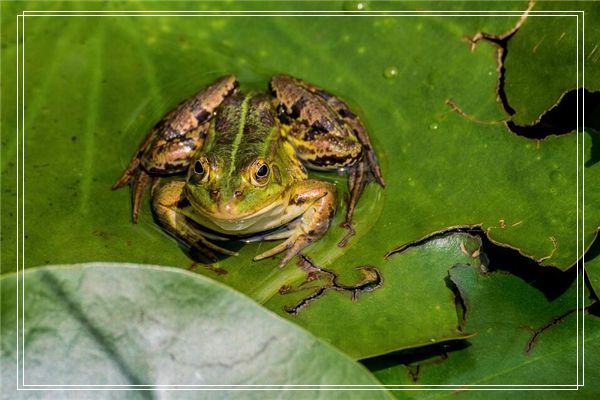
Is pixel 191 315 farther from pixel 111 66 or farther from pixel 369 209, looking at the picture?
pixel 111 66

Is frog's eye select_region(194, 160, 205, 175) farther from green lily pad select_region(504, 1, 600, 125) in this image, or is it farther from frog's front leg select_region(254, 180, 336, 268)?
green lily pad select_region(504, 1, 600, 125)

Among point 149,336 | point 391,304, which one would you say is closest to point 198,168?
point 149,336

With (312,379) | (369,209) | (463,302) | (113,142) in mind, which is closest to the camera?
(312,379)

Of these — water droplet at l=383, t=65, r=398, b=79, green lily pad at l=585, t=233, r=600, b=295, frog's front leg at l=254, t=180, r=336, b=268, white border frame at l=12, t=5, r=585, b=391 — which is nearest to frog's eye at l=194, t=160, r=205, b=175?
frog's front leg at l=254, t=180, r=336, b=268

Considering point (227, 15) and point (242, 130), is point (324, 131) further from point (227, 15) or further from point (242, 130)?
point (227, 15)

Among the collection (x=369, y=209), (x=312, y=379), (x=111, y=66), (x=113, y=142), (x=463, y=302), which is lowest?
(x=312, y=379)

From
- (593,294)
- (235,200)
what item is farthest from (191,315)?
(593,294)

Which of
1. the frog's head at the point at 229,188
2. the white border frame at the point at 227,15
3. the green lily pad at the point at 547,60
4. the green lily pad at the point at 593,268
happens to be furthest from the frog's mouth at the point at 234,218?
the green lily pad at the point at 593,268
